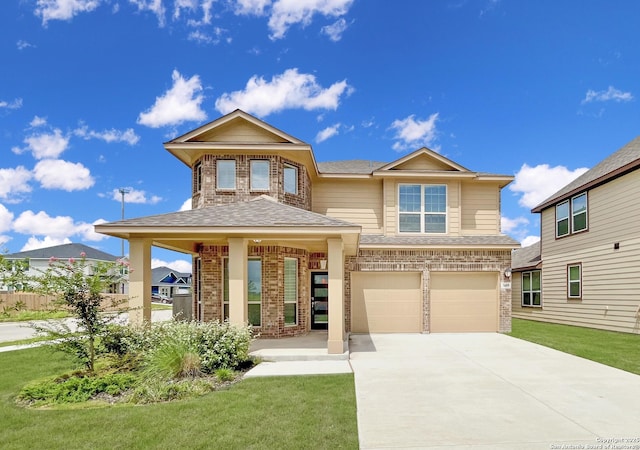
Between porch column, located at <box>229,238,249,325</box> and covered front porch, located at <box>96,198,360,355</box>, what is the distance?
2 cm

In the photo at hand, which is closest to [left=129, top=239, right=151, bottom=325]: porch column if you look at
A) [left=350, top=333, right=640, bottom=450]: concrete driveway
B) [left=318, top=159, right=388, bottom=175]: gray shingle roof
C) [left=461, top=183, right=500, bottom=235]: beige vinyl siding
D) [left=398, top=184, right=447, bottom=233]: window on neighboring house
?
[left=350, top=333, right=640, bottom=450]: concrete driveway

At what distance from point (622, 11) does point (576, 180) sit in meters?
7.43

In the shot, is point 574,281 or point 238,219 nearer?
point 238,219

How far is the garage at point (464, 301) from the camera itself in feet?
45.8

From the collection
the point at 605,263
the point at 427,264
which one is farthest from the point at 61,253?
the point at 605,263

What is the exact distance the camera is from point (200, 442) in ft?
15.0

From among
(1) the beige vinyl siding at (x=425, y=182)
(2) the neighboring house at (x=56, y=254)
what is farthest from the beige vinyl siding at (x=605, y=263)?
(2) the neighboring house at (x=56, y=254)

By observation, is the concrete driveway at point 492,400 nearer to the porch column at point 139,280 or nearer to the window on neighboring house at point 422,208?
the porch column at point 139,280

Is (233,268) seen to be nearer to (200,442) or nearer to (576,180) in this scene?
(200,442)

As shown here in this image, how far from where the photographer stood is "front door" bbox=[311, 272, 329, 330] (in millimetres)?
13781

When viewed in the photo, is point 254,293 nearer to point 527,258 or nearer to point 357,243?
point 357,243

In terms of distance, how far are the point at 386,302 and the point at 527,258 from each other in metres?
12.3

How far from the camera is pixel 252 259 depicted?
11.8 meters

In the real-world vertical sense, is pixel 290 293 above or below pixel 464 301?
above
